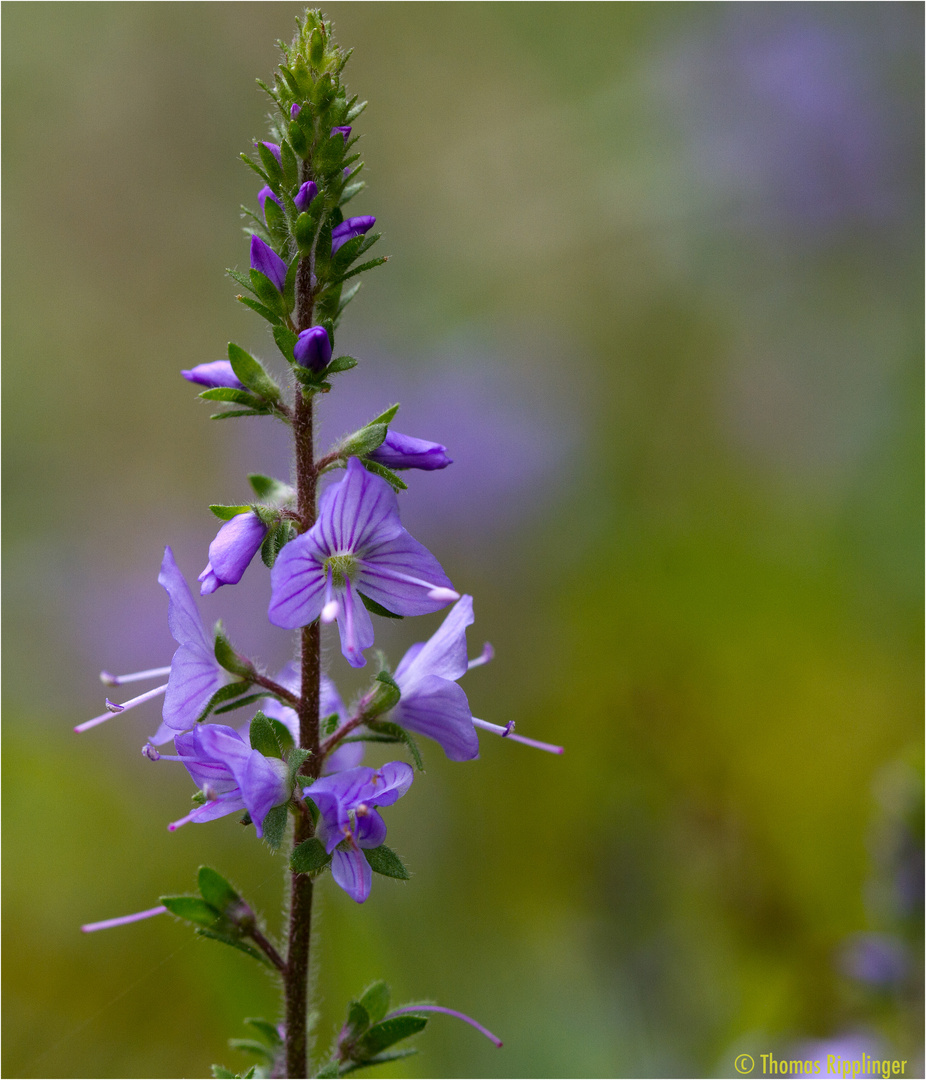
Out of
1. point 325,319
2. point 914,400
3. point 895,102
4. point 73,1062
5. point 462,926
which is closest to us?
point 325,319

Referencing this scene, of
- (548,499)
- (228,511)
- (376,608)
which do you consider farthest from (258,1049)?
(548,499)

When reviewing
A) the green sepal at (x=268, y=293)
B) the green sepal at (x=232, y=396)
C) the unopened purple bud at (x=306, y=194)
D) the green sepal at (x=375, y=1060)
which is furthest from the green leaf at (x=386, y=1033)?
the unopened purple bud at (x=306, y=194)

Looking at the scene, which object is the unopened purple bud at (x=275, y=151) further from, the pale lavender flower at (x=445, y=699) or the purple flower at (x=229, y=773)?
the purple flower at (x=229, y=773)

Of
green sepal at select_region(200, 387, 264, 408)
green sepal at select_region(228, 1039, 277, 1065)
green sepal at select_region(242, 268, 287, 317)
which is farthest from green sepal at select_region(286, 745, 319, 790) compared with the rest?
green sepal at select_region(242, 268, 287, 317)

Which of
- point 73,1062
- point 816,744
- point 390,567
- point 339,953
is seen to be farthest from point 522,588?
point 390,567

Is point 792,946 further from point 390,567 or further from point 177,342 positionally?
point 177,342

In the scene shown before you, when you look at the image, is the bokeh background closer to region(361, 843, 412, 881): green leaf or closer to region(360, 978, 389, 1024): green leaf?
region(361, 843, 412, 881): green leaf

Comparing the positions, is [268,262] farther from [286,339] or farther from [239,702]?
[239,702]
